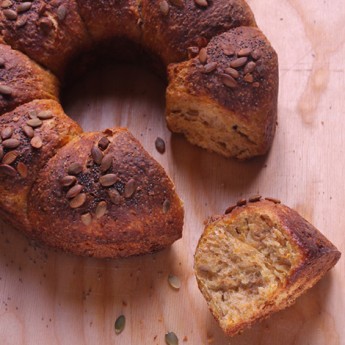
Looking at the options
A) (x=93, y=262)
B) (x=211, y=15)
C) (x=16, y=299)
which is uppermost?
(x=211, y=15)

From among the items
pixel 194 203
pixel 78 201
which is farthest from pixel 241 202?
pixel 78 201

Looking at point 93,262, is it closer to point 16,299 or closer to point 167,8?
point 16,299

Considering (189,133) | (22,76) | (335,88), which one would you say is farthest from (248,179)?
(22,76)

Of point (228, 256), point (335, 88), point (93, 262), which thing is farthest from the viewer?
point (335, 88)

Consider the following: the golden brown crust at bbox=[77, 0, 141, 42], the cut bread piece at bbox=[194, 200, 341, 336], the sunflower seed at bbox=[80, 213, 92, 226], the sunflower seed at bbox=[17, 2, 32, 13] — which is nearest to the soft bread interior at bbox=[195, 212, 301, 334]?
the cut bread piece at bbox=[194, 200, 341, 336]

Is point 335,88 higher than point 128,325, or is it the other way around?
point 335,88

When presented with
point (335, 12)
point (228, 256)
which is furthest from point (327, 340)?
point (335, 12)

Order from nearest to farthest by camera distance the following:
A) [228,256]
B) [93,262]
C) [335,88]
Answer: [228,256] < [93,262] < [335,88]

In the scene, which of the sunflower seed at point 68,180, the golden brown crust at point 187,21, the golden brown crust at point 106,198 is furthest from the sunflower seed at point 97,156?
the golden brown crust at point 187,21

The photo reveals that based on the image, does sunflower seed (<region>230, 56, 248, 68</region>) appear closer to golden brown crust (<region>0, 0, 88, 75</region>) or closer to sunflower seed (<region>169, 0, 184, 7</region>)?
sunflower seed (<region>169, 0, 184, 7</region>)

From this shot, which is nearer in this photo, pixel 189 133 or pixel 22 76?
pixel 22 76
